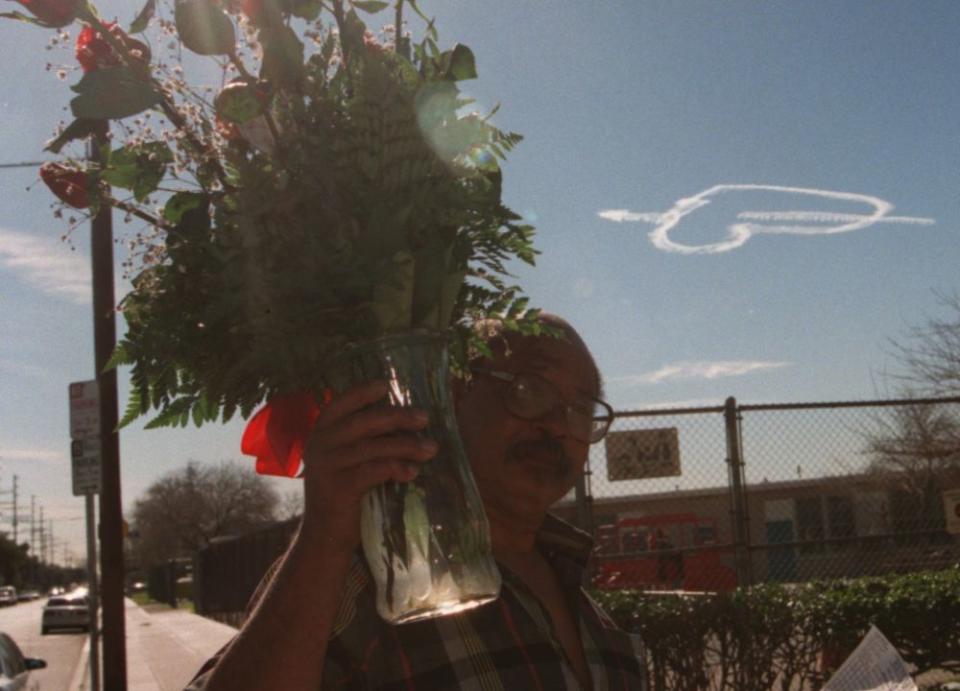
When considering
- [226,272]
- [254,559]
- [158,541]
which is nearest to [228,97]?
[226,272]

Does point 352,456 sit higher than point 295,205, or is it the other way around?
point 295,205

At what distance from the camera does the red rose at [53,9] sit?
165 centimetres

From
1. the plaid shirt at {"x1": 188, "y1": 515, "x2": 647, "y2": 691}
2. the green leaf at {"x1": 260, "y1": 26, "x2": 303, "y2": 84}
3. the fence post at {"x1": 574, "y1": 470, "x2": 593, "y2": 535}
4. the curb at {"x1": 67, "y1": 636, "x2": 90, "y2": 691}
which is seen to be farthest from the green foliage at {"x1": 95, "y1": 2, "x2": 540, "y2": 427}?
the curb at {"x1": 67, "y1": 636, "x2": 90, "y2": 691}

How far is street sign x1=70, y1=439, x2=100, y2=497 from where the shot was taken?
9742 millimetres

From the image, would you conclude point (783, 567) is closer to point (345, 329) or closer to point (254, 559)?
point (345, 329)

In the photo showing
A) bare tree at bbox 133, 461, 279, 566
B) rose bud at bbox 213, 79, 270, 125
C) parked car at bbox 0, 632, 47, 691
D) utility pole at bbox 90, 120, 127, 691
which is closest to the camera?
rose bud at bbox 213, 79, 270, 125

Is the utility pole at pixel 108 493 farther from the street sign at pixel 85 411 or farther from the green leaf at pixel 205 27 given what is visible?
the green leaf at pixel 205 27

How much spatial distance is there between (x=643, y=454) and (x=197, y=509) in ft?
275

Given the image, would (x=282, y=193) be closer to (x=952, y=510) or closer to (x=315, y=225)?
(x=315, y=225)

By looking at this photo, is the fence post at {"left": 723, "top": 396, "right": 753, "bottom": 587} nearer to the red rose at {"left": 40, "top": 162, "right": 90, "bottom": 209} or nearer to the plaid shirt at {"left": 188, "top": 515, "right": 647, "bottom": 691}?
the plaid shirt at {"left": 188, "top": 515, "right": 647, "bottom": 691}

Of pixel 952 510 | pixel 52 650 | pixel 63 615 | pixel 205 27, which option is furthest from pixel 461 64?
pixel 63 615

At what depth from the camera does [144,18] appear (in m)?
1.69

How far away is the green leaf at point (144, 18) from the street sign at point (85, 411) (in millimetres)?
8443

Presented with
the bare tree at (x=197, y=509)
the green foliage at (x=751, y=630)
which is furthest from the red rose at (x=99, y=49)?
the bare tree at (x=197, y=509)
